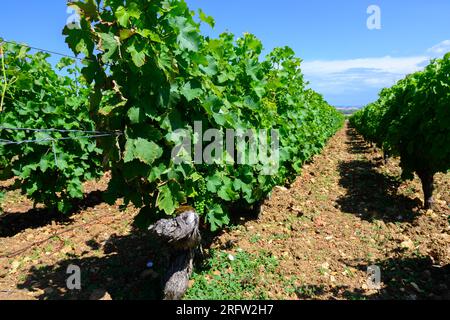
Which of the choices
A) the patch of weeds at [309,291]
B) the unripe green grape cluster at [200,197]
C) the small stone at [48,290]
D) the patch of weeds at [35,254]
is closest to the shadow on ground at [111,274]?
the small stone at [48,290]

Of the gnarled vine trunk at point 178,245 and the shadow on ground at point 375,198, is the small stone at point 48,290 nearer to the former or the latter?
the gnarled vine trunk at point 178,245

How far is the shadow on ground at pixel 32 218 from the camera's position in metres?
6.84

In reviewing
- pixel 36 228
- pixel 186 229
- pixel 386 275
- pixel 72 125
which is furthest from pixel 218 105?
pixel 36 228

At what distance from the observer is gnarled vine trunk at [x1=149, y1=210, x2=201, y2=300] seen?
3.45 m

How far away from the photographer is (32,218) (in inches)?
291

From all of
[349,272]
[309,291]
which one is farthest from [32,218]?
[349,272]

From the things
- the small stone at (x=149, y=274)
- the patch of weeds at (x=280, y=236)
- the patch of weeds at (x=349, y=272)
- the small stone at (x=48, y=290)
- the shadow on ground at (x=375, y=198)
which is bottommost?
the patch of weeds at (x=349, y=272)

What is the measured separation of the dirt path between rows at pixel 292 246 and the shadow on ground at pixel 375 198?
2cm

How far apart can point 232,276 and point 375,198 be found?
4764 millimetres

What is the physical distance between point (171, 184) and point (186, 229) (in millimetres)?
503

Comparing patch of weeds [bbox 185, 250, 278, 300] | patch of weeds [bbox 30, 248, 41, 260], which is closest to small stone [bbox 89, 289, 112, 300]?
patch of weeds [bbox 185, 250, 278, 300]

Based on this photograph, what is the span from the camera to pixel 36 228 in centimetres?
679

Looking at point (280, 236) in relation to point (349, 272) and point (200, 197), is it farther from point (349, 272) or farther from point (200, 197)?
point (200, 197)
